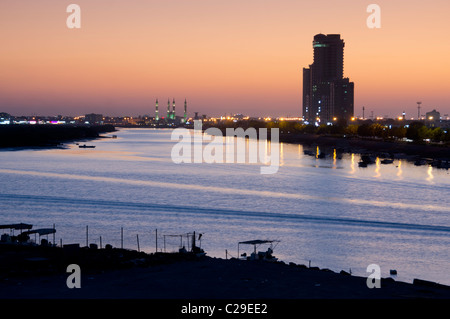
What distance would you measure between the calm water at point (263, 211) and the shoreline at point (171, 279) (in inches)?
129

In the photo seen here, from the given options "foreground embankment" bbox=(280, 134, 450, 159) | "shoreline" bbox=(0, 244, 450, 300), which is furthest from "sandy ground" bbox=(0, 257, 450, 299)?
"foreground embankment" bbox=(280, 134, 450, 159)

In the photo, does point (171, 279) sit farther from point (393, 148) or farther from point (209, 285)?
point (393, 148)

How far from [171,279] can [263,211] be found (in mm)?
18190

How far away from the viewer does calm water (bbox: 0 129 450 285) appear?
24453 millimetres

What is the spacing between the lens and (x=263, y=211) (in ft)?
115

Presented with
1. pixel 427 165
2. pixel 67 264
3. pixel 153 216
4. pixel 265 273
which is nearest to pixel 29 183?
pixel 153 216

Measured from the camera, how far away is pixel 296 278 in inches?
703

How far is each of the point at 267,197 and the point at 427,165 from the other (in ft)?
132

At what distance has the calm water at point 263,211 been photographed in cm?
2445

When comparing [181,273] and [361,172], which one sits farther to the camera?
[361,172]

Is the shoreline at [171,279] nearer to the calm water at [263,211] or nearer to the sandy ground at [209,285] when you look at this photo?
the sandy ground at [209,285]

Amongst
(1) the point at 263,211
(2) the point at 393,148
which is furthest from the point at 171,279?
(2) the point at 393,148

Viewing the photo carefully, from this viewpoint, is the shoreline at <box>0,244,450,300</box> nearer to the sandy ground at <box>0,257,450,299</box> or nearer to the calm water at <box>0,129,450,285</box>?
the sandy ground at <box>0,257,450,299</box>
